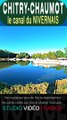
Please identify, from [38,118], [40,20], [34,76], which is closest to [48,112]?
[38,118]

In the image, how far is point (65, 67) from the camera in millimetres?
5023

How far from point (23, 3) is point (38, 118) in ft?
5.39

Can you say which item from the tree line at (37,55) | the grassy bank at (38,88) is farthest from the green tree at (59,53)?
the grassy bank at (38,88)

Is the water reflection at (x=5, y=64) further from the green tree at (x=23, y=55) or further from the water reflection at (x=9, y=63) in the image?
the green tree at (x=23, y=55)

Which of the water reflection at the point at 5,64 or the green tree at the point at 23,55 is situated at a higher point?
the green tree at the point at 23,55

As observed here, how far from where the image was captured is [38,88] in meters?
5.00

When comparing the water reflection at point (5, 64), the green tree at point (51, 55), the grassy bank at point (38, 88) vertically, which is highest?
the green tree at point (51, 55)

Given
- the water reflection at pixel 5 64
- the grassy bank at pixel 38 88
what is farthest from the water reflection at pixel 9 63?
the grassy bank at pixel 38 88

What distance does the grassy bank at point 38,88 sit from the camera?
499 centimetres

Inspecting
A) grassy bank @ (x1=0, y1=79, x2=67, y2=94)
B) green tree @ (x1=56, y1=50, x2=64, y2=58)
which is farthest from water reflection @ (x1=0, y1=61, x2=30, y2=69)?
green tree @ (x1=56, y1=50, x2=64, y2=58)

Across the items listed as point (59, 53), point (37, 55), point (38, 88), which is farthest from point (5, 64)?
point (59, 53)

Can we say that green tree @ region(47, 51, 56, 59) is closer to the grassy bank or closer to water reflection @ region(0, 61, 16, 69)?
the grassy bank

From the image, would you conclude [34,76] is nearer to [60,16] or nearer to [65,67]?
[65,67]

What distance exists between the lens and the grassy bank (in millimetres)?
4992
